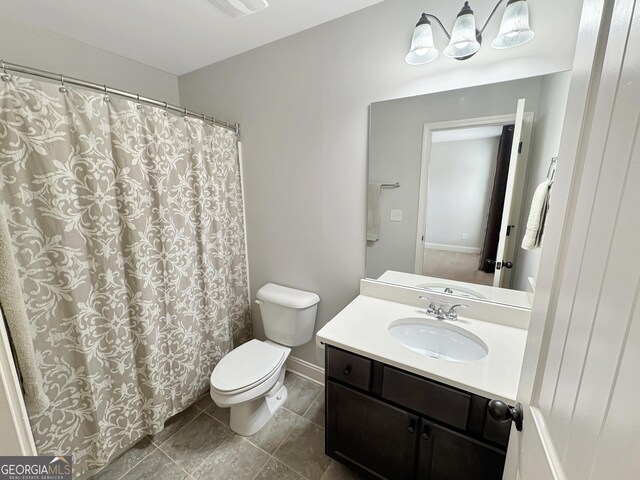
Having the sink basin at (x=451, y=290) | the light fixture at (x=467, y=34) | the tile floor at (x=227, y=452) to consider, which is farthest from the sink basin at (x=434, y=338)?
the light fixture at (x=467, y=34)

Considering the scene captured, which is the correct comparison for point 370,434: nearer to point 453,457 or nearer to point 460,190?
point 453,457

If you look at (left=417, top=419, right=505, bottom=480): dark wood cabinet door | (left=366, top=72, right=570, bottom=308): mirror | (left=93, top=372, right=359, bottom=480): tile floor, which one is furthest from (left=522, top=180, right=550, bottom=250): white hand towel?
(left=93, top=372, right=359, bottom=480): tile floor

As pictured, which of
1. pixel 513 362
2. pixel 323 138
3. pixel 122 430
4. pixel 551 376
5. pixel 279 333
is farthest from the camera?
pixel 279 333

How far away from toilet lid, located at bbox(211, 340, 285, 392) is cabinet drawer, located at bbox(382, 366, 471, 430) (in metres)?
0.73

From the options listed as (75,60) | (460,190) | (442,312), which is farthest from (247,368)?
(75,60)

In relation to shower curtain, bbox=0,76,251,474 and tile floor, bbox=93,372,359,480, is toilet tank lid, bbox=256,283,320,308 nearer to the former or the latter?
shower curtain, bbox=0,76,251,474

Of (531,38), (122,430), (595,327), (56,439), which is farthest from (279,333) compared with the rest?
(531,38)

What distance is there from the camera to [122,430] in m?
1.36

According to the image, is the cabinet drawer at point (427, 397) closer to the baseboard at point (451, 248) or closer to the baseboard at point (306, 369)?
the baseboard at point (451, 248)

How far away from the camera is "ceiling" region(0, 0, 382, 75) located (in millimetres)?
1281

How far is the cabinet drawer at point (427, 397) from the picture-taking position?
0.91 m

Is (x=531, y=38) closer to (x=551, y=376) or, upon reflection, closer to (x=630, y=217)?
(x=630, y=217)

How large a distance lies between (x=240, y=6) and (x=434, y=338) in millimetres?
1863

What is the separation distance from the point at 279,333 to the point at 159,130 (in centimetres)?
145
